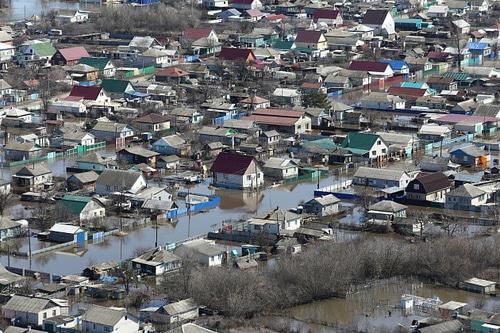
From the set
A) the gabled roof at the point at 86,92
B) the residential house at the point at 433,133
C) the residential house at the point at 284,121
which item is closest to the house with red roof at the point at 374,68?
the residential house at the point at 284,121

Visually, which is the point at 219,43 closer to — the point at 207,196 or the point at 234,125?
the point at 234,125

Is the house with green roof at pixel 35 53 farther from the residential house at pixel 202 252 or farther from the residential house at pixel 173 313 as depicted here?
the residential house at pixel 173 313

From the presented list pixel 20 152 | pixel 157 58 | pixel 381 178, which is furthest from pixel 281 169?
pixel 157 58

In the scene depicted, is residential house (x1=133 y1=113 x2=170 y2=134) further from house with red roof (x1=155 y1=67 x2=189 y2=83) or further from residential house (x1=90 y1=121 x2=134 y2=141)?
house with red roof (x1=155 y1=67 x2=189 y2=83)

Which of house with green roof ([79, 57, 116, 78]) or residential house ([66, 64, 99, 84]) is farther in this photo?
house with green roof ([79, 57, 116, 78])

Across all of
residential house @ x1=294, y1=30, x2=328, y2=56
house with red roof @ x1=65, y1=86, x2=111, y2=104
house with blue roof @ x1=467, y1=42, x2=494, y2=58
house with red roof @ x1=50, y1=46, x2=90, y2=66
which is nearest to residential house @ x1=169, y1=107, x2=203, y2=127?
house with red roof @ x1=65, y1=86, x2=111, y2=104

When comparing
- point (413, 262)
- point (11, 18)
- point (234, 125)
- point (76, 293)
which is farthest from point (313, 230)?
point (11, 18)
